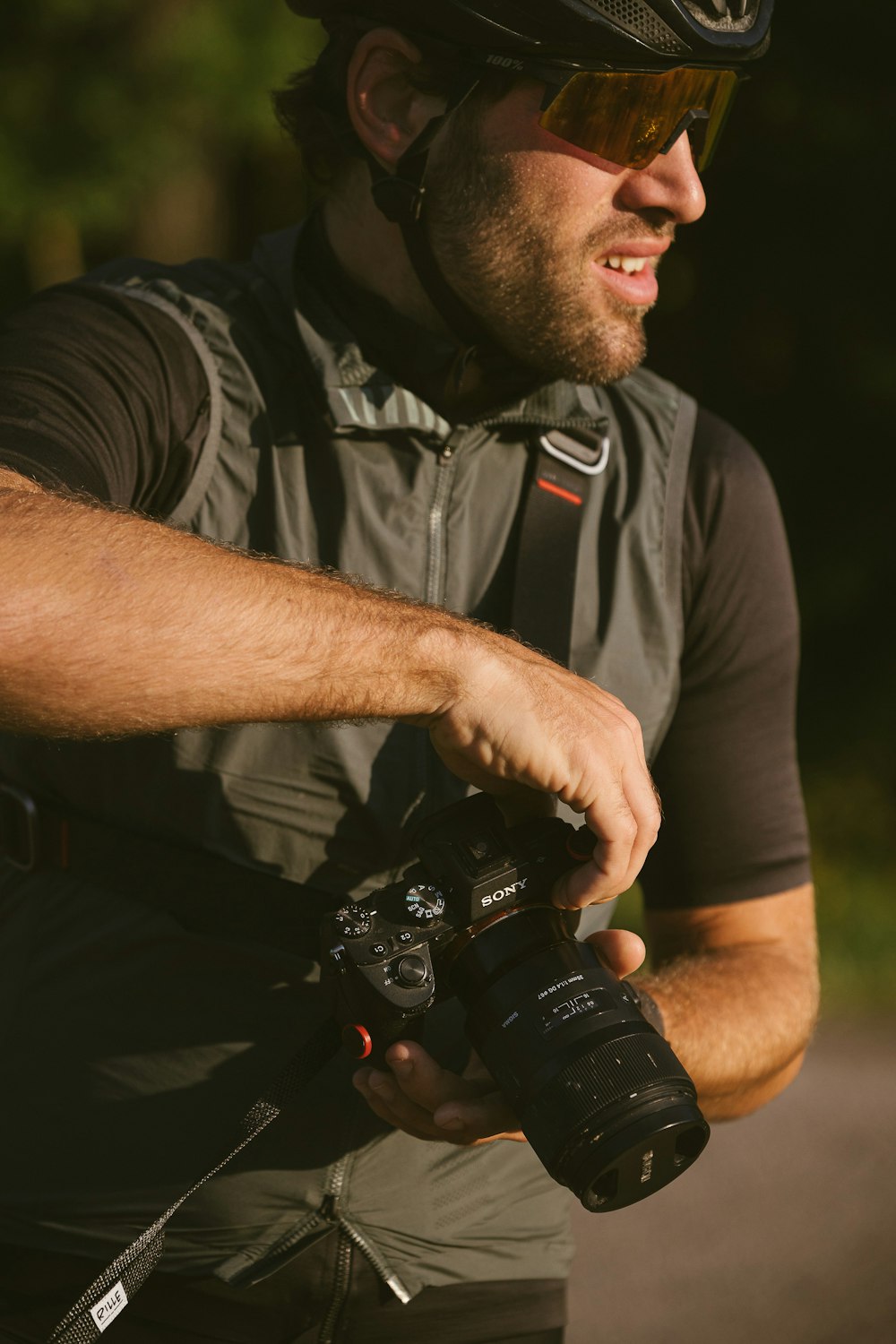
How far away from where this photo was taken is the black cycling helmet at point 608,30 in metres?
2.08

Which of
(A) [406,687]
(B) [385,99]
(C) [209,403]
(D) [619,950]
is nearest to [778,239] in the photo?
(B) [385,99]

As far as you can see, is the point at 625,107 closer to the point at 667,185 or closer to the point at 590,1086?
the point at 667,185

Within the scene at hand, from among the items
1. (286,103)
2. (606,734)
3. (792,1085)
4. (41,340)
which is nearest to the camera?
(606,734)

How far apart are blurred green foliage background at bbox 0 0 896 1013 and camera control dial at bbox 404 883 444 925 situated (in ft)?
15.5

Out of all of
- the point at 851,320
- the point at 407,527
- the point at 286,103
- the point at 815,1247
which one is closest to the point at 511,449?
the point at 407,527

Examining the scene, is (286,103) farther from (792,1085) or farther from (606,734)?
(792,1085)

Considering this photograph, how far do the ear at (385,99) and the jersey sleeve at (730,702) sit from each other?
26.4 inches

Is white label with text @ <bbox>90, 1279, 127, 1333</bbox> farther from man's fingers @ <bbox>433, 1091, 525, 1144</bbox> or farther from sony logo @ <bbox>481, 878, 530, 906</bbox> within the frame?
sony logo @ <bbox>481, 878, 530, 906</bbox>

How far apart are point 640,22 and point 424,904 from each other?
1259 mm

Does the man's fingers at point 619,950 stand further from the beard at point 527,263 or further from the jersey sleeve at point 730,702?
the beard at point 527,263

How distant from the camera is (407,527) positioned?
7.31 ft

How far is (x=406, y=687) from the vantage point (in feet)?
5.57

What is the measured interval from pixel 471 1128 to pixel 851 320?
6.36 m

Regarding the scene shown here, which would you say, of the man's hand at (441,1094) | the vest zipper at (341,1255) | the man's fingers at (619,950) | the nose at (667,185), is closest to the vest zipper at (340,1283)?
the vest zipper at (341,1255)
